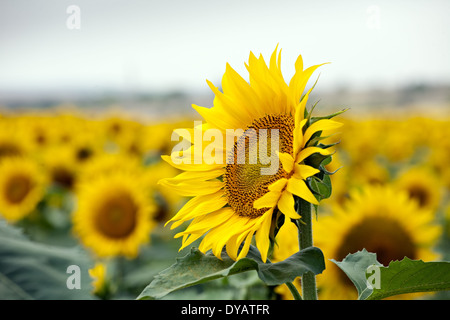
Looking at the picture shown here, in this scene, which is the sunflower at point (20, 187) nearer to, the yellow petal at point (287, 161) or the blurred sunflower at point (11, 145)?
the blurred sunflower at point (11, 145)

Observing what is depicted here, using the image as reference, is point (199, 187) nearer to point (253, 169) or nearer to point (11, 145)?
point (253, 169)

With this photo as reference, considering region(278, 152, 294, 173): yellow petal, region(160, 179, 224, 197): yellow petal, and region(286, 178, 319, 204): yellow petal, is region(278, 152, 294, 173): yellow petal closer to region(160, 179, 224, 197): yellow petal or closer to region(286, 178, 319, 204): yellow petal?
region(286, 178, 319, 204): yellow petal

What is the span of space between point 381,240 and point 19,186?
5.81 feet

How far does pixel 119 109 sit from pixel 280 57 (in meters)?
2.91

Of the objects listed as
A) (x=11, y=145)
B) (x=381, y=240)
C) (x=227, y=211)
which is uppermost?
(x=11, y=145)

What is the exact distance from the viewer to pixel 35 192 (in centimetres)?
239

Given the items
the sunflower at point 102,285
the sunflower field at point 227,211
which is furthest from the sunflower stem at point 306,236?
the sunflower at point 102,285

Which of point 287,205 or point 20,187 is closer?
point 287,205

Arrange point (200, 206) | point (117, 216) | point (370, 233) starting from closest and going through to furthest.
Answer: point (200, 206)
point (370, 233)
point (117, 216)

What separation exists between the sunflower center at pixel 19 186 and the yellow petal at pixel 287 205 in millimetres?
2003

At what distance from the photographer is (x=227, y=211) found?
776 mm

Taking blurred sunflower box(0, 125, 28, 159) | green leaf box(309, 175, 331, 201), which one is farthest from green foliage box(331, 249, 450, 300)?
blurred sunflower box(0, 125, 28, 159)

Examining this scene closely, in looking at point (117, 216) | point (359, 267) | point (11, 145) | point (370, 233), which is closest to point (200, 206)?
point (359, 267)

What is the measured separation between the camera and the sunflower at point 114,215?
1962 millimetres
